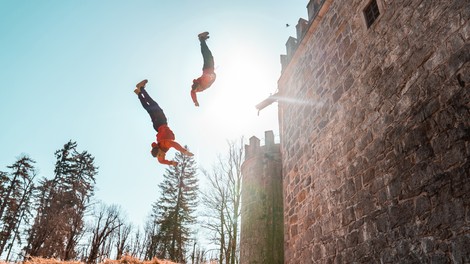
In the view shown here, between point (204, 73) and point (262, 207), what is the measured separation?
577 centimetres

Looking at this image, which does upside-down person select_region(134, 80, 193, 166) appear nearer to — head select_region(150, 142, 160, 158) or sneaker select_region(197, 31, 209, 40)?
head select_region(150, 142, 160, 158)

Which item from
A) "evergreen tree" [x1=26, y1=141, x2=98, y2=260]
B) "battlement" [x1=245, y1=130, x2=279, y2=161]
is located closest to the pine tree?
"evergreen tree" [x1=26, y1=141, x2=98, y2=260]

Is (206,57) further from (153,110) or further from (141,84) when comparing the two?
(153,110)

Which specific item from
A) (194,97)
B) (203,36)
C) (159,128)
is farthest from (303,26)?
(159,128)

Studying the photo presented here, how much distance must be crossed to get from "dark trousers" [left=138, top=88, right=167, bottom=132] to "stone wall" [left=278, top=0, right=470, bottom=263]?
10.3 feet

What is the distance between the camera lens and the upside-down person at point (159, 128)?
5504 millimetres

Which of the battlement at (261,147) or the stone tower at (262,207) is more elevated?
the battlement at (261,147)

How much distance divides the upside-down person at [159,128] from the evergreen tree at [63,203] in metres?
15.4

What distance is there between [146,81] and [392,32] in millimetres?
4142

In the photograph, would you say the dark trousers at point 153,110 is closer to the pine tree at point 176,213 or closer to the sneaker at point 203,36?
the sneaker at point 203,36

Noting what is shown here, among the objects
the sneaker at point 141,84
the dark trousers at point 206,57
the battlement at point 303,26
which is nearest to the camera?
the sneaker at point 141,84

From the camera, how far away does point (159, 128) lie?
18.3ft

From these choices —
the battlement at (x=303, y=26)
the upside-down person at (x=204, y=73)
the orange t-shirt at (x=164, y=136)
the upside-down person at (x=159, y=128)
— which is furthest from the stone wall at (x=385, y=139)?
the orange t-shirt at (x=164, y=136)

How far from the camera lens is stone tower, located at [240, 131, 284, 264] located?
9164 mm
